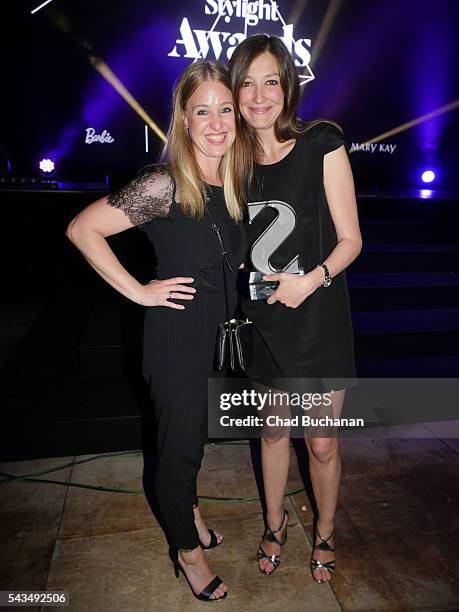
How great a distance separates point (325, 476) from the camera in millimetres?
1952

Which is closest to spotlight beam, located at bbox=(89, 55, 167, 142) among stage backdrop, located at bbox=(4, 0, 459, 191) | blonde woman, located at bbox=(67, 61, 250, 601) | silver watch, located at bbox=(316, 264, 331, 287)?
stage backdrop, located at bbox=(4, 0, 459, 191)

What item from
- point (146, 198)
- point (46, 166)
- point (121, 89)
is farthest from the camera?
point (121, 89)

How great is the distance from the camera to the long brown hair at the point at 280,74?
1709mm

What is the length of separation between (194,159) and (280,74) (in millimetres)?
464

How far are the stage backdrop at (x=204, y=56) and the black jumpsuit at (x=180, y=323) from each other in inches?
215

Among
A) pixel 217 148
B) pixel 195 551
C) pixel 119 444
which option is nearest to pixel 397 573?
pixel 195 551

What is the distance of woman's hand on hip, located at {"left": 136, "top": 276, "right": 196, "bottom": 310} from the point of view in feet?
5.33

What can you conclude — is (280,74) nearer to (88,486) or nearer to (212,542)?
(212,542)

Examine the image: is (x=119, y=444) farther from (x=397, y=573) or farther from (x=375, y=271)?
(x=375, y=271)

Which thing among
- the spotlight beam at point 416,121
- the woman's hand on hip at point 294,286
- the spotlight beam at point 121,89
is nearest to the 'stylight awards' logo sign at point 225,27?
the spotlight beam at point 121,89

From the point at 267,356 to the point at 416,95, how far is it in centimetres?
903

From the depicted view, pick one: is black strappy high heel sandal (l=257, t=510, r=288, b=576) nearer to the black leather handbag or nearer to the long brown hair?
the black leather handbag

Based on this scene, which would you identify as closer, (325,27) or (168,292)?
(168,292)

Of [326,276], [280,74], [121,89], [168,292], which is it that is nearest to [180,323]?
[168,292]
